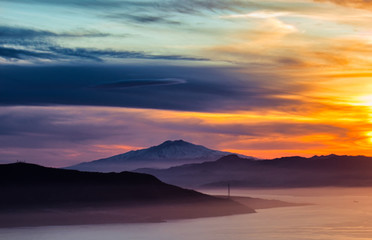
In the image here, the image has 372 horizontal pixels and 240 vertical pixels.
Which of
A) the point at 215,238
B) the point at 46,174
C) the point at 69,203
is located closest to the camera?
the point at 215,238

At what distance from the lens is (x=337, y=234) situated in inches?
5605

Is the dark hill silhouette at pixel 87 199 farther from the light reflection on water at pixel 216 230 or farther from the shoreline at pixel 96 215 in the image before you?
the light reflection on water at pixel 216 230

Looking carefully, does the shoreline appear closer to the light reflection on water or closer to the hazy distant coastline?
the hazy distant coastline

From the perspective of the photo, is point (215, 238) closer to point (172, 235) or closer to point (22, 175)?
point (172, 235)

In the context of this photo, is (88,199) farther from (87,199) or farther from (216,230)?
(216,230)

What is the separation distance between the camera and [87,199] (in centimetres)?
17400

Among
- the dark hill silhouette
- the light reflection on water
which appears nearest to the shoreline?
the dark hill silhouette

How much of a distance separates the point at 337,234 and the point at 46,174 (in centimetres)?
7681

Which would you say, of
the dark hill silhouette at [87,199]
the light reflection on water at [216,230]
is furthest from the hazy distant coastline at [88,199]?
the light reflection on water at [216,230]

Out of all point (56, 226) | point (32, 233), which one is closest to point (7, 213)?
point (56, 226)

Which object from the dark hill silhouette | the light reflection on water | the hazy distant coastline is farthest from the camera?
the dark hill silhouette

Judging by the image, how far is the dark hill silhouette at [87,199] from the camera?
16038cm

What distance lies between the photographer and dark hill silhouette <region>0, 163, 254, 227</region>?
160 metres

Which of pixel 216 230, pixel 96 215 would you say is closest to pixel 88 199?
pixel 96 215
